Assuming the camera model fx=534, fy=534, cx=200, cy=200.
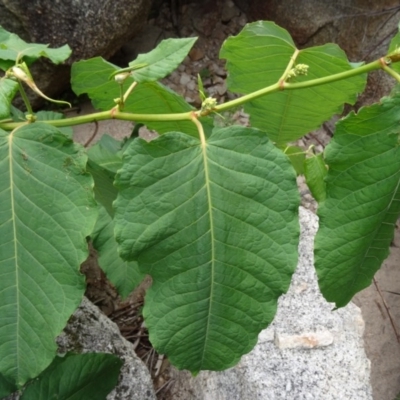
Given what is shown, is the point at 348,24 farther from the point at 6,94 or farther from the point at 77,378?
the point at 6,94

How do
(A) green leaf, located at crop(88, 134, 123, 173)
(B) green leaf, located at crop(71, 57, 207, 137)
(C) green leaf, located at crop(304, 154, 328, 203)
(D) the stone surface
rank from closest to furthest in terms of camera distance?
(C) green leaf, located at crop(304, 154, 328, 203), (B) green leaf, located at crop(71, 57, 207, 137), (A) green leaf, located at crop(88, 134, 123, 173), (D) the stone surface

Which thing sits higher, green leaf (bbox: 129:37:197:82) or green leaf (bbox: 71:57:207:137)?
green leaf (bbox: 129:37:197:82)

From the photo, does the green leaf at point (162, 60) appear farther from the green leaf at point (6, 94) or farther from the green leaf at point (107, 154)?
the green leaf at point (107, 154)

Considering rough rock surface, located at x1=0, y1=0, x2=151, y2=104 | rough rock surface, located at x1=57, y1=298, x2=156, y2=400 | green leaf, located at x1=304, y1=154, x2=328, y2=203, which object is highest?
green leaf, located at x1=304, y1=154, x2=328, y2=203

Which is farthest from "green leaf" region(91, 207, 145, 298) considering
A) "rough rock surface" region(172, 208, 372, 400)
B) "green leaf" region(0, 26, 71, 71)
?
"green leaf" region(0, 26, 71, 71)

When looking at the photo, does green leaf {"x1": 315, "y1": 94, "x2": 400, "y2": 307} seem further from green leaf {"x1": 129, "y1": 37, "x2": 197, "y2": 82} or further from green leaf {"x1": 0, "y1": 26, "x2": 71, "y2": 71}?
green leaf {"x1": 0, "y1": 26, "x2": 71, "y2": 71}
